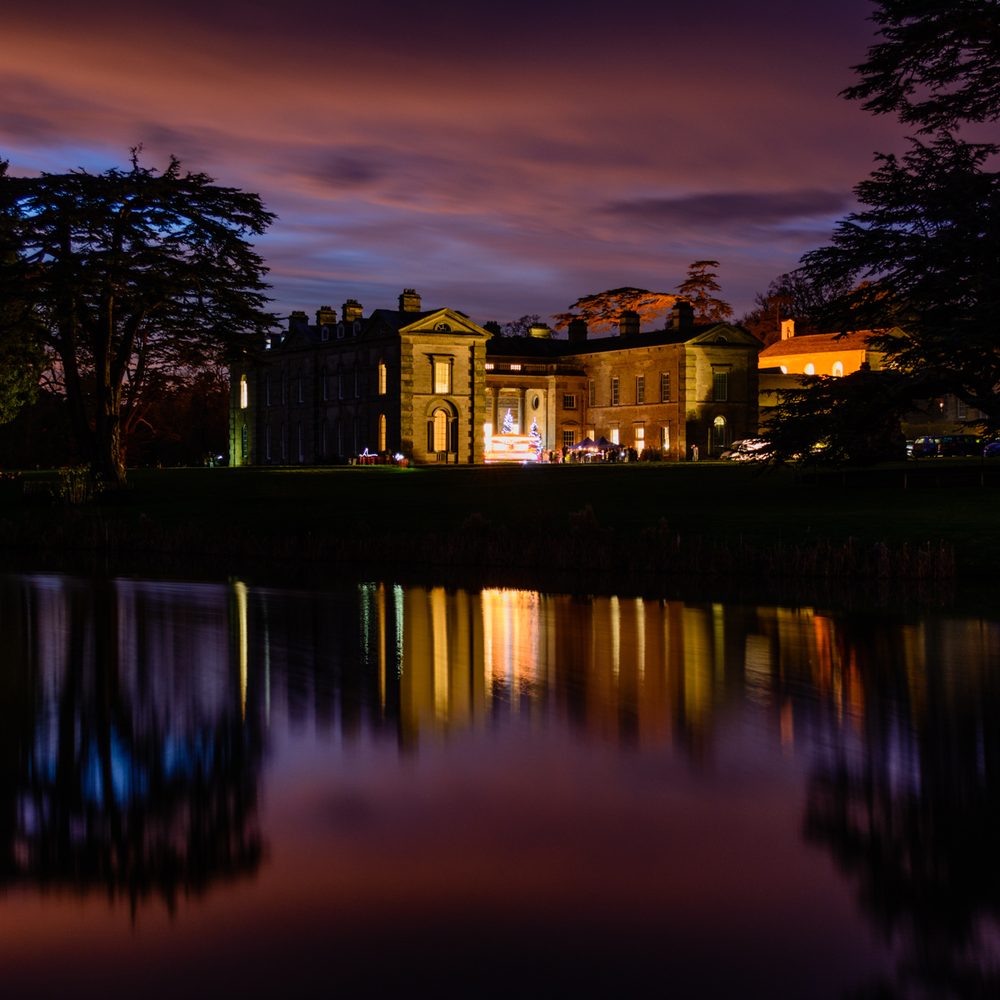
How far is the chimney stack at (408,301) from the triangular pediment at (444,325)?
7.91ft

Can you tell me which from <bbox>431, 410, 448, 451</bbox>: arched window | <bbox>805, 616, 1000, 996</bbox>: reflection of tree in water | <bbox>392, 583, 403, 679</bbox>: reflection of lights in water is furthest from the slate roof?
<bbox>805, 616, 1000, 996</bbox>: reflection of tree in water

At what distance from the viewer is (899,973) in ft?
20.2

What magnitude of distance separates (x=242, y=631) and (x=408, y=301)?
72498 millimetres

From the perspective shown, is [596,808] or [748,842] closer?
[748,842]

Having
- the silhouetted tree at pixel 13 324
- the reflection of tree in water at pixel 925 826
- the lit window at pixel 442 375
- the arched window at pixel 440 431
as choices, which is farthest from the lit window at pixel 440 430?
the reflection of tree in water at pixel 925 826

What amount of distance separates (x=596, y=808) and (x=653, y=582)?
1705 cm

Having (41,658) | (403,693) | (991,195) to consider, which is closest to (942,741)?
(403,693)

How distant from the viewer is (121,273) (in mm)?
44875

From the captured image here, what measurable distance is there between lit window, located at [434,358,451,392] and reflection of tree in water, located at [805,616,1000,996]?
75088 mm

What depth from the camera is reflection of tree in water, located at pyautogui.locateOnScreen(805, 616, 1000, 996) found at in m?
6.38

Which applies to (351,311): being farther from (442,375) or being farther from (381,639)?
(381,639)

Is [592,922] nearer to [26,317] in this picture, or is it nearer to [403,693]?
[403,693]

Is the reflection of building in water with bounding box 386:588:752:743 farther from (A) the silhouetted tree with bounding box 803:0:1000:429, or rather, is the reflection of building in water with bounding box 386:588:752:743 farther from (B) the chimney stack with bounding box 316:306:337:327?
(B) the chimney stack with bounding box 316:306:337:327

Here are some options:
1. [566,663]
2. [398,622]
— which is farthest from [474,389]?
[566,663]
